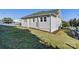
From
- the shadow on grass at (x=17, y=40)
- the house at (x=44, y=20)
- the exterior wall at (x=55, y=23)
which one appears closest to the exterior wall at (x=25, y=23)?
the house at (x=44, y=20)

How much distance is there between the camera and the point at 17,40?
111 inches

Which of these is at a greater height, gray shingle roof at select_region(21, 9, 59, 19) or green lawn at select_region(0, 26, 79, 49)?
gray shingle roof at select_region(21, 9, 59, 19)

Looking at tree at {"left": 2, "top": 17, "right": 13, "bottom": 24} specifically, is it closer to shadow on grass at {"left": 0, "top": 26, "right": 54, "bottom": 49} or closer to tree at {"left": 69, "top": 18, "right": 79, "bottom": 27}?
shadow on grass at {"left": 0, "top": 26, "right": 54, "bottom": 49}

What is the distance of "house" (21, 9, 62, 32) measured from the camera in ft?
9.30

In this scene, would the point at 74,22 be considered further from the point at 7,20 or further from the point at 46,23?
the point at 7,20

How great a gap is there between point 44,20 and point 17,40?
43 centimetres

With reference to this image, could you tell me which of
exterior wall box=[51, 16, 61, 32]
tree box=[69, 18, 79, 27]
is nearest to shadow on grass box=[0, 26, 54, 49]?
exterior wall box=[51, 16, 61, 32]

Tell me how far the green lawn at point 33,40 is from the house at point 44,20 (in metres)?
0.08

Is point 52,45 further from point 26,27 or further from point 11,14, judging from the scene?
point 11,14

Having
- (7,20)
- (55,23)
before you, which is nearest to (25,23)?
(7,20)

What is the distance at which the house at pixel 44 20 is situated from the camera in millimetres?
2836
